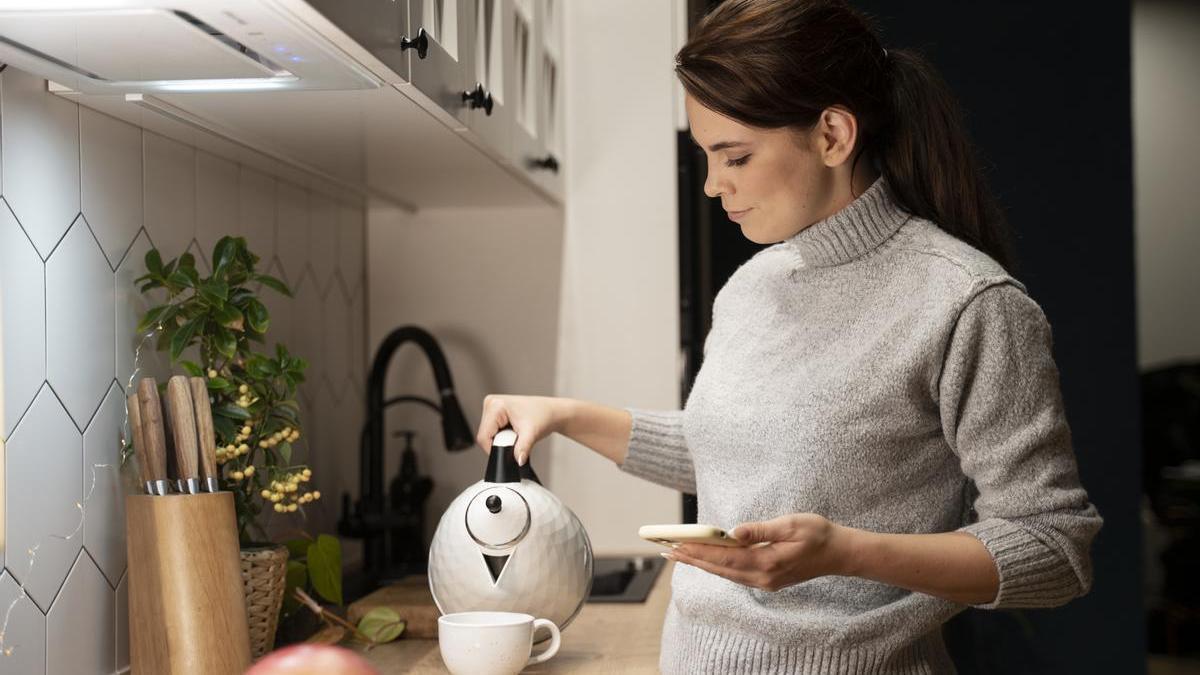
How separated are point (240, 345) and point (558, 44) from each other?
3.31 feet

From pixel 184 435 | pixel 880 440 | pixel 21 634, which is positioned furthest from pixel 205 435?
pixel 880 440

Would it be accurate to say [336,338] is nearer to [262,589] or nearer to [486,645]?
[262,589]

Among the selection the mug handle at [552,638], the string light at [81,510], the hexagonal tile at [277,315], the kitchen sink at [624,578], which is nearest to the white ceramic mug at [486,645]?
the mug handle at [552,638]

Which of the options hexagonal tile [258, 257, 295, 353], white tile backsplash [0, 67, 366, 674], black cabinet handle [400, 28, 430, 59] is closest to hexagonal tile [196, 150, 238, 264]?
white tile backsplash [0, 67, 366, 674]

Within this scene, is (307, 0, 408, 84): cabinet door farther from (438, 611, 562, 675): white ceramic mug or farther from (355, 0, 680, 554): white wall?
(355, 0, 680, 554): white wall

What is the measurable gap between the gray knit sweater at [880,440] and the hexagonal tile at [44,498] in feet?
2.04

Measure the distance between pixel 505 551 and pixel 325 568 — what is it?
0.33 m

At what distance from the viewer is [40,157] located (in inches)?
48.4

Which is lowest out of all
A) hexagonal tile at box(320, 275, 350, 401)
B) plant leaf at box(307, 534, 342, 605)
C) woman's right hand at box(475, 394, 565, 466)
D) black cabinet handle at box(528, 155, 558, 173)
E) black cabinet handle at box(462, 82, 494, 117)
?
plant leaf at box(307, 534, 342, 605)

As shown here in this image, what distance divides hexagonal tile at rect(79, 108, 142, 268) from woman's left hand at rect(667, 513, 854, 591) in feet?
2.36

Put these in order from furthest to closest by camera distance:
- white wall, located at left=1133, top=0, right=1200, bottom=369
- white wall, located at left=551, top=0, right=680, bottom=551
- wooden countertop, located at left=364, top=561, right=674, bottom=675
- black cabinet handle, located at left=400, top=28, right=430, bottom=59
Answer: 1. white wall, located at left=1133, top=0, right=1200, bottom=369
2. white wall, located at left=551, top=0, right=680, bottom=551
3. wooden countertop, located at left=364, top=561, right=674, bottom=675
4. black cabinet handle, located at left=400, top=28, right=430, bottom=59

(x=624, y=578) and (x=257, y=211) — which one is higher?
(x=257, y=211)

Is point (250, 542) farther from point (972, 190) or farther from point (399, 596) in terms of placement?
point (972, 190)

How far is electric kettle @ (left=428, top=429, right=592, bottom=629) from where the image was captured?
53.5 inches
